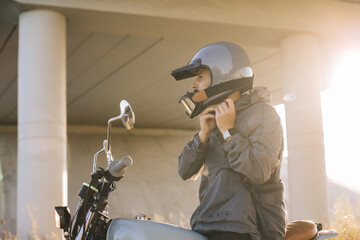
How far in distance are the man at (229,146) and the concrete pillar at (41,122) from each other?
17.7 feet

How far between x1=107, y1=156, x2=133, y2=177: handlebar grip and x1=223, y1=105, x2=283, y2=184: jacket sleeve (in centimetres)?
53

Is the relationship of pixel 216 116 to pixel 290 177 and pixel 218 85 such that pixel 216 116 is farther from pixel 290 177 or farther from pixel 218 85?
pixel 290 177

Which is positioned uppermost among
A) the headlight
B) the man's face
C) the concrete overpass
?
the concrete overpass

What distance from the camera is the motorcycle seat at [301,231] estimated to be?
271 centimetres

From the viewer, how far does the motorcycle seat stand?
271cm

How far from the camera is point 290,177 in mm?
9578

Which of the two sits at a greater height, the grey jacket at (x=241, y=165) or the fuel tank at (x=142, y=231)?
the grey jacket at (x=241, y=165)

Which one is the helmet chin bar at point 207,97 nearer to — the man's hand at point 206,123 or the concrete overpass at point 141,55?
the man's hand at point 206,123

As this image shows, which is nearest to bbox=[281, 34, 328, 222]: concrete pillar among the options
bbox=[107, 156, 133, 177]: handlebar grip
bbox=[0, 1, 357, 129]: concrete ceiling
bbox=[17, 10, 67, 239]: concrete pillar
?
bbox=[0, 1, 357, 129]: concrete ceiling

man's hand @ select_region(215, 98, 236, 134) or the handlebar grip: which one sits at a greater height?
man's hand @ select_region(215, 98, 236, 134)

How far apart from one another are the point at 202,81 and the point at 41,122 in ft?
18.2

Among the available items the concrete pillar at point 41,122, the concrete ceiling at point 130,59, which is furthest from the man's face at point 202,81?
the concrete ceiling at point 130,59

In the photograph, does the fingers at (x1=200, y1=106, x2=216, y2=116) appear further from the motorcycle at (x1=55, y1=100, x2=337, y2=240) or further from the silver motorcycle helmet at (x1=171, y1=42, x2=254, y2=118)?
the motorcycle at (x1=55, y1=100, x2=337, y2=240)

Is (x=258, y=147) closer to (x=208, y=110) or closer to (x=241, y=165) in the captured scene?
(x=241, y=165)
